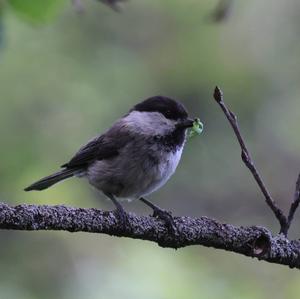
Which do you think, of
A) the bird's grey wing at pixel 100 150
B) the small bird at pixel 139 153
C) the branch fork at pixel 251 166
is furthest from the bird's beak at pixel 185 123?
the branch fork at pixel 251 166

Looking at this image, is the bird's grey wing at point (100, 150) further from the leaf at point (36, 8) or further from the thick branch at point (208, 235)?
the leaf at point (36, 8)

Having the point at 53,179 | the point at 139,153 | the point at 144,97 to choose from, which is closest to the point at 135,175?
the point at 139,153

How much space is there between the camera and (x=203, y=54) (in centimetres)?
618

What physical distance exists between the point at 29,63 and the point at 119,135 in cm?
275

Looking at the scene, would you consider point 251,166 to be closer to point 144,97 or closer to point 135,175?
point 135,175

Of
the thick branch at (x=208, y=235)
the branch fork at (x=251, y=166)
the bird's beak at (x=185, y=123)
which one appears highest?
the branch fork at (x=251, y=166)

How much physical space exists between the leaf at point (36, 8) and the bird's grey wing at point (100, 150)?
1293 mm

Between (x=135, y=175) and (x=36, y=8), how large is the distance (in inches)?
50.1

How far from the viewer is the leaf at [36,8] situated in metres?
1.91

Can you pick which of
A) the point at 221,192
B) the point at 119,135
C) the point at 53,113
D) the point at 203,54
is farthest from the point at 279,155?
the point at 119,135

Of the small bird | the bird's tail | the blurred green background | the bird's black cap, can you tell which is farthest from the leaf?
the blurred green background

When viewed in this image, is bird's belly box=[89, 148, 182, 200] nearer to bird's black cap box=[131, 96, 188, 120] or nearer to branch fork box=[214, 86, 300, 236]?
bird's black cap box=[131, 96, 188, 120]

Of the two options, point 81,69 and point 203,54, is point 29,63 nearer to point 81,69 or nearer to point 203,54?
point 81,69

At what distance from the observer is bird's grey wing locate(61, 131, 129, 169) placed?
3205mm
